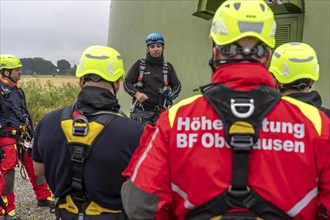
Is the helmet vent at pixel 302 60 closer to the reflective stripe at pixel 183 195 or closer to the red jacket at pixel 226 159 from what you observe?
the red jacket at pixel 226 159

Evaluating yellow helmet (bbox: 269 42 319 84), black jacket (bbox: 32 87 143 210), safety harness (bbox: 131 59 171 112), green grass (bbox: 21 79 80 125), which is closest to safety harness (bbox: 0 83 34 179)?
safety harness (bbox: 131 59 171 112)

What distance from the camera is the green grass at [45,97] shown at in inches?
601

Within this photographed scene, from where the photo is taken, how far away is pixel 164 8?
7895 millimetres

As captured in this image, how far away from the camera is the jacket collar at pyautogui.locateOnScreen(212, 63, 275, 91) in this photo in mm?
1723

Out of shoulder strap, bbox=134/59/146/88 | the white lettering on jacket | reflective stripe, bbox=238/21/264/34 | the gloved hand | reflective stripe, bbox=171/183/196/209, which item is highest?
shoulder strap, bbox=134/59/146/88

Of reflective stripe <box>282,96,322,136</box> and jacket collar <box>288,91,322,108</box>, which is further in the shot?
jacket collar <box>288,91,322,108</box>

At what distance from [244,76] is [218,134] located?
0.28 m

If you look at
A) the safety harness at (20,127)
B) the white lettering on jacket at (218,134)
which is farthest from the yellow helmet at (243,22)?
the safety harness at (20,127)

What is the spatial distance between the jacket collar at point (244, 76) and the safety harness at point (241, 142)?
1.3 inches

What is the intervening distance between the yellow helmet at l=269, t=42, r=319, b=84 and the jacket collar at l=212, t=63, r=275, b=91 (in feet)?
4.25

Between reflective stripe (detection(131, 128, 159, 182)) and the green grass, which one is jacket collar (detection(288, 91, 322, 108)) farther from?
the green grass

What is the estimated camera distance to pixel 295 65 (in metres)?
2.97

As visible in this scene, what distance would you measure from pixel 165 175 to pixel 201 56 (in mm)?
5653

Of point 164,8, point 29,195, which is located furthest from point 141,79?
point 29,195
